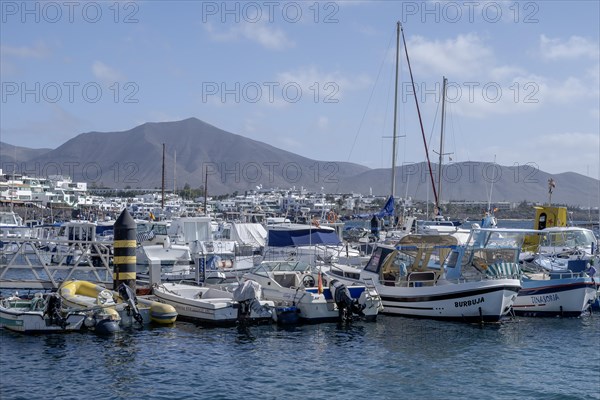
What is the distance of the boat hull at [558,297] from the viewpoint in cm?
3050

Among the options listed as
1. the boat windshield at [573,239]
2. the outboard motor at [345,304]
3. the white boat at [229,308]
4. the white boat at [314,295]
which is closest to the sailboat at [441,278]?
the white boat at [314,295]

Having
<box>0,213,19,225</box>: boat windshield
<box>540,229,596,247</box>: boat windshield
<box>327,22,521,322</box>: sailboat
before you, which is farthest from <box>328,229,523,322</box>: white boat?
<box>0,213,19,225</box>: boat windshield

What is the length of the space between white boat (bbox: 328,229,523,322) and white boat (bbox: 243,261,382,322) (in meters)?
1.28

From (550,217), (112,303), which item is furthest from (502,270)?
(550,217)

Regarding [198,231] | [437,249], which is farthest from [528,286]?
[198,231]

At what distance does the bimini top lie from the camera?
135ft

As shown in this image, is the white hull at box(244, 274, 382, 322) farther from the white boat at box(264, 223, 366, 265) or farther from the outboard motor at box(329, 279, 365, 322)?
the white boat at box(264, 223, 366, 265)

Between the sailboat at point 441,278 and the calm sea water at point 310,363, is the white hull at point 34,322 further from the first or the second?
the sailboat at point 441,278

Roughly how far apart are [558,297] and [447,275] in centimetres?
467

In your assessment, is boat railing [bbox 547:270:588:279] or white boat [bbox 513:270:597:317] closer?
white boat [bbox 513:270:597:317]

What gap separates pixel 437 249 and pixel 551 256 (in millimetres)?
8912

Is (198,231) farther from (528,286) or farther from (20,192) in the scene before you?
(20,192)

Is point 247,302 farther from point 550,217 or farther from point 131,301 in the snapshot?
point 550,217

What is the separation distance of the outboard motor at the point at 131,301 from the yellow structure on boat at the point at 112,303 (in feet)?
0.44
